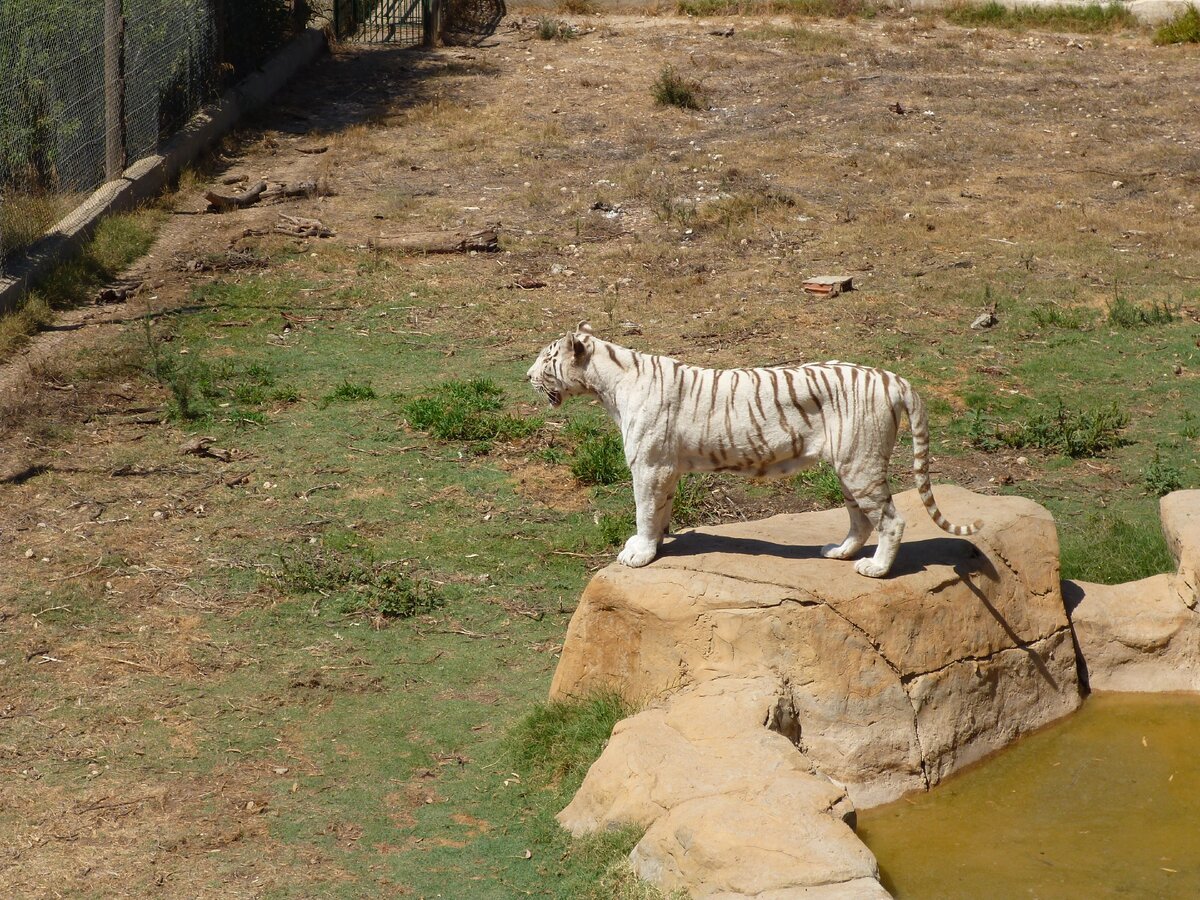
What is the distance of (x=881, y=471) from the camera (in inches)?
255

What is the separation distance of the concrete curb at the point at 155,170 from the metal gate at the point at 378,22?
3.93 ft

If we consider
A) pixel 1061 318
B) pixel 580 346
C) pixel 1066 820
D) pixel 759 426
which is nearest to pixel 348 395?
pixel 580 346

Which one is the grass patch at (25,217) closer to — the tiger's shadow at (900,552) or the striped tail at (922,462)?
the tiger's shadow at (900,552)

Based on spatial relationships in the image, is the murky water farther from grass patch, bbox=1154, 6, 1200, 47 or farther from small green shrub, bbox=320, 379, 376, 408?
grass patch, bbox=1154, 6, 1200, 47

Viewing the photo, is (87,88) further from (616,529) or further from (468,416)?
(616,529)

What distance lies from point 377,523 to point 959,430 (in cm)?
442

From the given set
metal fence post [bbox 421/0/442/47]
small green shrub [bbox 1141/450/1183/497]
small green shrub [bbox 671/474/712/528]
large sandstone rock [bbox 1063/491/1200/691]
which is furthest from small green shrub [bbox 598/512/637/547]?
metal fence post [bbox 421/0/442/47]

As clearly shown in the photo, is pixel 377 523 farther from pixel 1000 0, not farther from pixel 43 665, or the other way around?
pixel 1000 0

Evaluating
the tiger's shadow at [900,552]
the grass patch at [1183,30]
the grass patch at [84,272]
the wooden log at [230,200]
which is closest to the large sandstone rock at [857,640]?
the tiger's shadow at [900,552]

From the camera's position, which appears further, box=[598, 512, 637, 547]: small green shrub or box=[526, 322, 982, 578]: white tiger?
box=[598, 512, 637, 547]: small green shrub

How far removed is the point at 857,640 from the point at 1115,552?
9.50ft

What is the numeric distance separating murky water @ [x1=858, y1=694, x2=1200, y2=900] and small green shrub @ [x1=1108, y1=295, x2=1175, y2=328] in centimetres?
579

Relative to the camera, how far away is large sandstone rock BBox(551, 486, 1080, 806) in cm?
630

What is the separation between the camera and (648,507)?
262 inches
